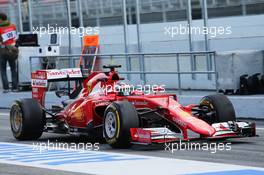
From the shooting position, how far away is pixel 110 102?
43.7 ft

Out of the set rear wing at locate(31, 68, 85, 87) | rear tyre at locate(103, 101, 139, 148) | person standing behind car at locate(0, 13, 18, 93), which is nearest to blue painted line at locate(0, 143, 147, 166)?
rear tyre at locate(103, 101, 139, 148)

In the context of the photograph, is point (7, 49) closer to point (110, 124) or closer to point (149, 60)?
point (149, 60)

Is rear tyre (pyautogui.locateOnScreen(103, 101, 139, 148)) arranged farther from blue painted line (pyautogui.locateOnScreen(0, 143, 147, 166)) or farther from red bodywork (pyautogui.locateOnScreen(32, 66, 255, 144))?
blue painted line (pyautogui.locateOnScreen(0, 143, 147, 166))

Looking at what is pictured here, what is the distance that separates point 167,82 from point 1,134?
505 cm

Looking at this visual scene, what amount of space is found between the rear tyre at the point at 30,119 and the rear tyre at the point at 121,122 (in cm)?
204

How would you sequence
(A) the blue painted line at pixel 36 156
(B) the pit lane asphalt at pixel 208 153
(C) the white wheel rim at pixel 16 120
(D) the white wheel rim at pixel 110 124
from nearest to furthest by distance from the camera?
(B) the pit lane asphalt at pixel 208 153 < (A) the blue painted line at pixel 36 156 < (D) the white wheel rim at pixel 110 124 < (C) the white wheel rim at pixel 16 120

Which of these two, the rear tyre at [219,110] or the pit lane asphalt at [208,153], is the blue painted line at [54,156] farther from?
the rear tyre at [219,110]

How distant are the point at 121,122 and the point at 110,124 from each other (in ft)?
1.62

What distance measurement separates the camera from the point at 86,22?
2552cm

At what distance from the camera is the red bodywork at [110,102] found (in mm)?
12344

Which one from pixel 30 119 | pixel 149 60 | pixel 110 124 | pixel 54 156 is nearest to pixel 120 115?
pixel 110 124

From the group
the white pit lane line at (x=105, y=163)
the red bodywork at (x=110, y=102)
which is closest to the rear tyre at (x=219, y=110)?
the red bodywork at (x=110, y=102)

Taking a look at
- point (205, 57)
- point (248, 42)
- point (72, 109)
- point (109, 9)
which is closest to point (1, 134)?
point (72, 109)

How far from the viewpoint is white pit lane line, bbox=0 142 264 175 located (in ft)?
33.4
